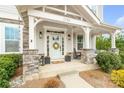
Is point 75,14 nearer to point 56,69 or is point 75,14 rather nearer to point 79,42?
point 56,69

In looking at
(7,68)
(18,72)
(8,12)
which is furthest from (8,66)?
(8,12)

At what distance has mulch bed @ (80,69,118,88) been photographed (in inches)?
281

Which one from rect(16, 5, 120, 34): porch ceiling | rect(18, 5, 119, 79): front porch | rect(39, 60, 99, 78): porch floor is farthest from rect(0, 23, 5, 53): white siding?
rect(39, 60, 99, 78): porch floor

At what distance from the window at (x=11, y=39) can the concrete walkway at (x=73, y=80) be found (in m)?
3.08

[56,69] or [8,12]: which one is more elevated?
[8,12]

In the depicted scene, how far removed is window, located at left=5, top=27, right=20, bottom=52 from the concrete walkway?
3082mm

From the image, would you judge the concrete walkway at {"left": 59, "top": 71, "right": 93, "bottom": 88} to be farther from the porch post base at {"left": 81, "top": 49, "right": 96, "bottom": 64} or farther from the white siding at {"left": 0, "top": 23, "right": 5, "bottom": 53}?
the white siding at {"left": 0, "top": 23, "right": 5, "bottom": 53}

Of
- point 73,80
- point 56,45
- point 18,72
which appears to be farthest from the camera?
point 56,45

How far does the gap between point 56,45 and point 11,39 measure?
8.80ft

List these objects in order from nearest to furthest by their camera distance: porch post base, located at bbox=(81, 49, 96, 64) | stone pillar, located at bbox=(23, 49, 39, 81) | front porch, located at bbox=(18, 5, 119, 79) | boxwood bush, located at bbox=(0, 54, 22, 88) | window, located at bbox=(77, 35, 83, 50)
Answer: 1. boxwood bush, located at bbox=(0, 54, 22, 88)
2. stone pillar, located at bbox=(23, 49, 39, 81)
3. front porch, located at bbox=(18, 5, 119, 79)
4. porch post base, located at bbox=(81, 49, 96, 64)
5. window, located at bbox=(77, 35, 83, 50)

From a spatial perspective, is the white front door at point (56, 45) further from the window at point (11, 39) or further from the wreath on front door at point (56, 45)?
the window at point (11, 39)

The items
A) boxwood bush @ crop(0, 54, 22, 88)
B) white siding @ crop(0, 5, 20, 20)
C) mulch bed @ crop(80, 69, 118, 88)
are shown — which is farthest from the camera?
white siding @ crop(0, 5, 20, 20)

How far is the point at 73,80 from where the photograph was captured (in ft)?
24.0
